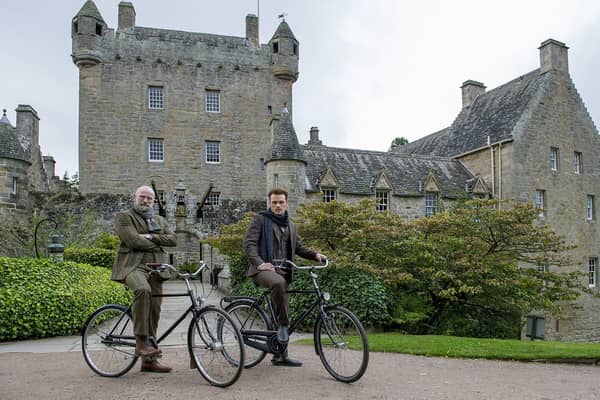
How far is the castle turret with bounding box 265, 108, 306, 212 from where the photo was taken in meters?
22.2

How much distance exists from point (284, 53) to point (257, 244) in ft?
97.3

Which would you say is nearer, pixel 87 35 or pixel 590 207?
pixel 590 207

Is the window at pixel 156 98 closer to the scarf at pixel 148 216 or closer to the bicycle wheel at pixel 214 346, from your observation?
the scarf at pixel 148 216

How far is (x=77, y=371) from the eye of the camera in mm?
6473

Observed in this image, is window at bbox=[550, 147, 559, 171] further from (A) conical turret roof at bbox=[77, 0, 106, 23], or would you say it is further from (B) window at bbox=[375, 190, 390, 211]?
(A) conical turret roof at bbox=[77, 0, 106, 23]

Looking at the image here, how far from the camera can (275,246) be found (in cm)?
640

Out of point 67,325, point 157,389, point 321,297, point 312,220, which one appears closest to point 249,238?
point 321,297

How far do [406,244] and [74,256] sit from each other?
9.64m

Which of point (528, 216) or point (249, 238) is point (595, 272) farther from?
point (249, 238)

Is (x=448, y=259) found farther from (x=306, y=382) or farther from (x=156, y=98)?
(x=156, y=98)

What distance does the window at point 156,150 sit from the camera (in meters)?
32.8

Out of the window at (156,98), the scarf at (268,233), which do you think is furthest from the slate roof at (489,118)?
the scarf at (268,233)

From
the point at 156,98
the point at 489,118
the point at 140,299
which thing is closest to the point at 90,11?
the point at 156,98

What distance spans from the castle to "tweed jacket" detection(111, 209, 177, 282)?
1758 cm
